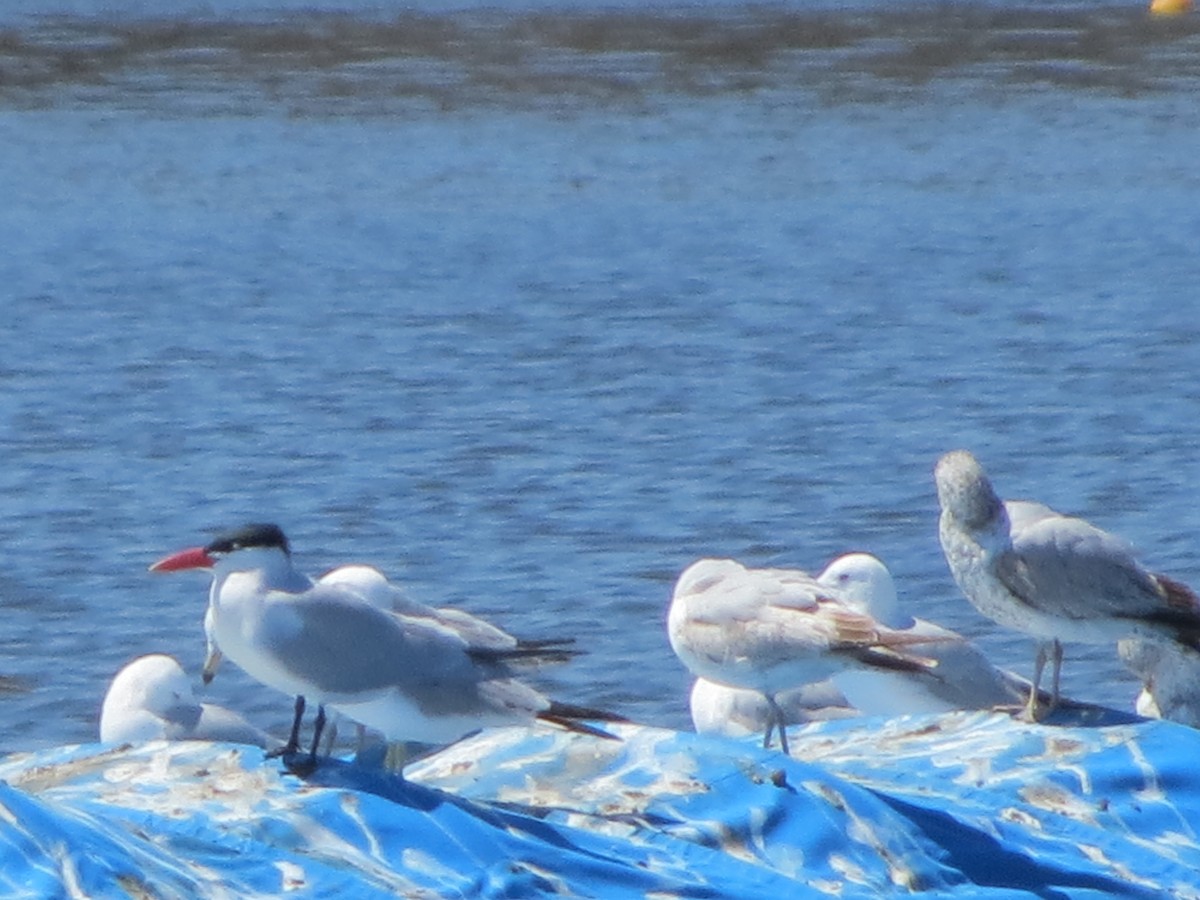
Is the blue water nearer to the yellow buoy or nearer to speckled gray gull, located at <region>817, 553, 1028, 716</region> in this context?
speckled gray gull, located at <region>817, 553, 1028, 716</region>

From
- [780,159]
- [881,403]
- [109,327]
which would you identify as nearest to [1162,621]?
[881,403]

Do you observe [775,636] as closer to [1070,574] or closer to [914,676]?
[1070,574]

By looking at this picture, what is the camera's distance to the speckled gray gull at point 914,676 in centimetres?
709

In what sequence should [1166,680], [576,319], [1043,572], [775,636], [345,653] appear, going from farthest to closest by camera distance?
[576,319] < [1166,680] < [1043,572] < [775,636] < [345,653]

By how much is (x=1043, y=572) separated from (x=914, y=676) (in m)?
0.83

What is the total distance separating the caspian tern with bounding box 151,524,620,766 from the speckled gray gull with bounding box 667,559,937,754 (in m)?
0.59

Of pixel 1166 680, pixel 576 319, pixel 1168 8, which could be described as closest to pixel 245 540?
pixel 1166 680

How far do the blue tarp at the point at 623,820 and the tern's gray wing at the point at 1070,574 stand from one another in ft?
1.01

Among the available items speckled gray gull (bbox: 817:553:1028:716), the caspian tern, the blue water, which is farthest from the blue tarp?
the blue water

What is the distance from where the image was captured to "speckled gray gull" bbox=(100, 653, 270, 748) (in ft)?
23.4

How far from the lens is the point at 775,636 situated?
6.04 meters

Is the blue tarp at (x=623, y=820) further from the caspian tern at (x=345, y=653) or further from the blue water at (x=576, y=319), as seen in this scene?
the blue water at (x=576, y=319)

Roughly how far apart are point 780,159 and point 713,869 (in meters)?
18.4

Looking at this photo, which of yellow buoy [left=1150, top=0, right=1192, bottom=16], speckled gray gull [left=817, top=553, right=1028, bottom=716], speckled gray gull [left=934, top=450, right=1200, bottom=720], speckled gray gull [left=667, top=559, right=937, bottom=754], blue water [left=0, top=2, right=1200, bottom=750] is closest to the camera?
speckled gray gull [left=667, top=559, right=937, bottom=754]
